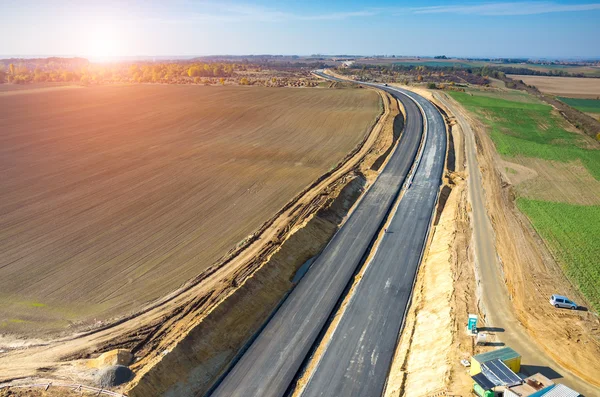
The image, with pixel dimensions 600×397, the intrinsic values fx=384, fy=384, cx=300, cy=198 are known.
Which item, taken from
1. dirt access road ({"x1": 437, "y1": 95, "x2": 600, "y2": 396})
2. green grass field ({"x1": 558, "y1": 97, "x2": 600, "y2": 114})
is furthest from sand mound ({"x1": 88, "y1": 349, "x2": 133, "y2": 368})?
green grass field ({"x1": 558, "y1": 97, "x2": 600, "y2": 114})

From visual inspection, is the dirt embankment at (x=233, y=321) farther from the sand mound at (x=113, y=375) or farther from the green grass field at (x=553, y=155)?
the green grass field at (x=553, y=155)

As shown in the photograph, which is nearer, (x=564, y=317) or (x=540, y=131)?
(x=564, y=317)

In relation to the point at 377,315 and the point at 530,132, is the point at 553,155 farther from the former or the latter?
the point at 377,315

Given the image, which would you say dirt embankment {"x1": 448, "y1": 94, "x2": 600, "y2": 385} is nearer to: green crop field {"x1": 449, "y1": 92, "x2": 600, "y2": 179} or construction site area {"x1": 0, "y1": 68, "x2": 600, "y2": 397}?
construction site area {"x1": 0, "y1": 68, "x2": 600, "y2": 397}

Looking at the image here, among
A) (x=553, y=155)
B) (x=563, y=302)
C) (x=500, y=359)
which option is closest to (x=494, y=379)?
(x=500, y=359)

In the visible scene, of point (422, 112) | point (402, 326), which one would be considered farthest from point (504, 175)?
point (422, 112)

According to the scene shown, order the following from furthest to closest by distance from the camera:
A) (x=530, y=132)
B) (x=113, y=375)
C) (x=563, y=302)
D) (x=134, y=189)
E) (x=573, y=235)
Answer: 1. (x=530, y=132)
2. (x=134, y=189)
3. (x=573, y=235)
4. (x=563, y=302)
5. (x=113, y=375)

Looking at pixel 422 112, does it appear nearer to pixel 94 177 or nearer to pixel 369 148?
pixel 369 148
